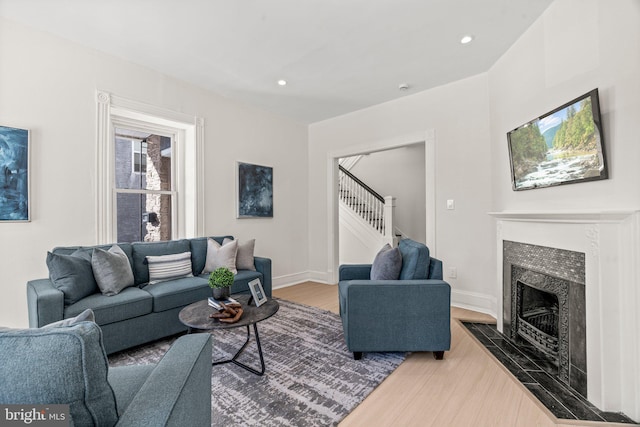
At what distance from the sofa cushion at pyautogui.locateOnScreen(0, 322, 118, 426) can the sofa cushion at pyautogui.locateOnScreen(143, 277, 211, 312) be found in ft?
6.62

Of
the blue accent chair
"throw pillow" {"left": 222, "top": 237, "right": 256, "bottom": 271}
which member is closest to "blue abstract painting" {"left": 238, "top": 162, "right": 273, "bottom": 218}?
"throw pillow" {"left": 222, "top": 237, "right": 256, "bottom": 271}

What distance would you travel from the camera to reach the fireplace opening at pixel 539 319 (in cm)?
219

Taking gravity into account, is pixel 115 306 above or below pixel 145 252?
below

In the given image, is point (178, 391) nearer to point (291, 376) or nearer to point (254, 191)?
point (291, 376)

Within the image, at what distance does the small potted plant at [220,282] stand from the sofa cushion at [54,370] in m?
1.53

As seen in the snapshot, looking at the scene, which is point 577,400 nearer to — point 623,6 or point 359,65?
point 623,6

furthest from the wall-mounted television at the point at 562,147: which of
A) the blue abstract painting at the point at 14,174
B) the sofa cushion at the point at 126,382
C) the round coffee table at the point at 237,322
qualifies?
the blue abstract painting at the point at 14,174

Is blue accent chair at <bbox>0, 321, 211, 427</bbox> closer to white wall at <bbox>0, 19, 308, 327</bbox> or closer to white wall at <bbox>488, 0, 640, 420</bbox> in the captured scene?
white wall at <bbox>488, 0, 640, 420</bbox>

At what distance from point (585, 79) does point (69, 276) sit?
4.01 metres

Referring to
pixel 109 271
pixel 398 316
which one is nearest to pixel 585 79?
pixel 398 316

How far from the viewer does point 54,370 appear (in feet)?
2.01

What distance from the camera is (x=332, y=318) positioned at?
3111 millimetres

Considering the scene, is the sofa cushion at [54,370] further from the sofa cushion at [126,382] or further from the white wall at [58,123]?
the white wall at [58,123]

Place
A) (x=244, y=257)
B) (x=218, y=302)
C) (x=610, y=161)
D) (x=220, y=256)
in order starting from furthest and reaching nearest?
(x=244, y=257), (x=220, y=256), (x=218, y=302), (x=610, y=161)
